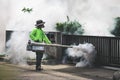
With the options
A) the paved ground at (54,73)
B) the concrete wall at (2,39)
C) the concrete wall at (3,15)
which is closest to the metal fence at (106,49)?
the paved ground at (54,73)

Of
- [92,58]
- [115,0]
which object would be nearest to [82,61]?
[92,58]

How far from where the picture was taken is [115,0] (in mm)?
22891

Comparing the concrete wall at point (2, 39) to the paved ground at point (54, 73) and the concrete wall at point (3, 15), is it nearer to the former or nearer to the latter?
the concrete wall at point (3, 15)

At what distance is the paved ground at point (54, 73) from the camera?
1297cm

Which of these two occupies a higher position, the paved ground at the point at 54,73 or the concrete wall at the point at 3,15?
the concrete wall at the point at 3,15

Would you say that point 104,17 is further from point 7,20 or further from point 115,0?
point 7,20

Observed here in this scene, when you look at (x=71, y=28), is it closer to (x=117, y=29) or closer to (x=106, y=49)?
(x=117, y=29)

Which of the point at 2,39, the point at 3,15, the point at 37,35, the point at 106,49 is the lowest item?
the point at 106,49

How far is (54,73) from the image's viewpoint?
1410 centimetres

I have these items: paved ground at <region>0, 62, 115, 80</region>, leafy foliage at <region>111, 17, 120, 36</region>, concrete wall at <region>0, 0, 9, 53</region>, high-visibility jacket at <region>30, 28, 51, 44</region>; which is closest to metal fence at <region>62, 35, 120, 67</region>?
paved ground at <region>0, 62, 115, 80</region>

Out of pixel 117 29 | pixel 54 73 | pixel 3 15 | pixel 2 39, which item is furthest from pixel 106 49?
pixel 3 15

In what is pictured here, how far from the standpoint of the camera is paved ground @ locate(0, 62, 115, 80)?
13.0 meters

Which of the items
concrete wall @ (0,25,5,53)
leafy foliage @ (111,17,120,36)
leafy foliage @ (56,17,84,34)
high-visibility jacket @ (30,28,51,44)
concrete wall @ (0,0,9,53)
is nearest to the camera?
high-visibility jacket @ (30,28,51,44)

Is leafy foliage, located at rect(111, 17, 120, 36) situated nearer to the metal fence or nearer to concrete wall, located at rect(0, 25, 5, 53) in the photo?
the metal fence
